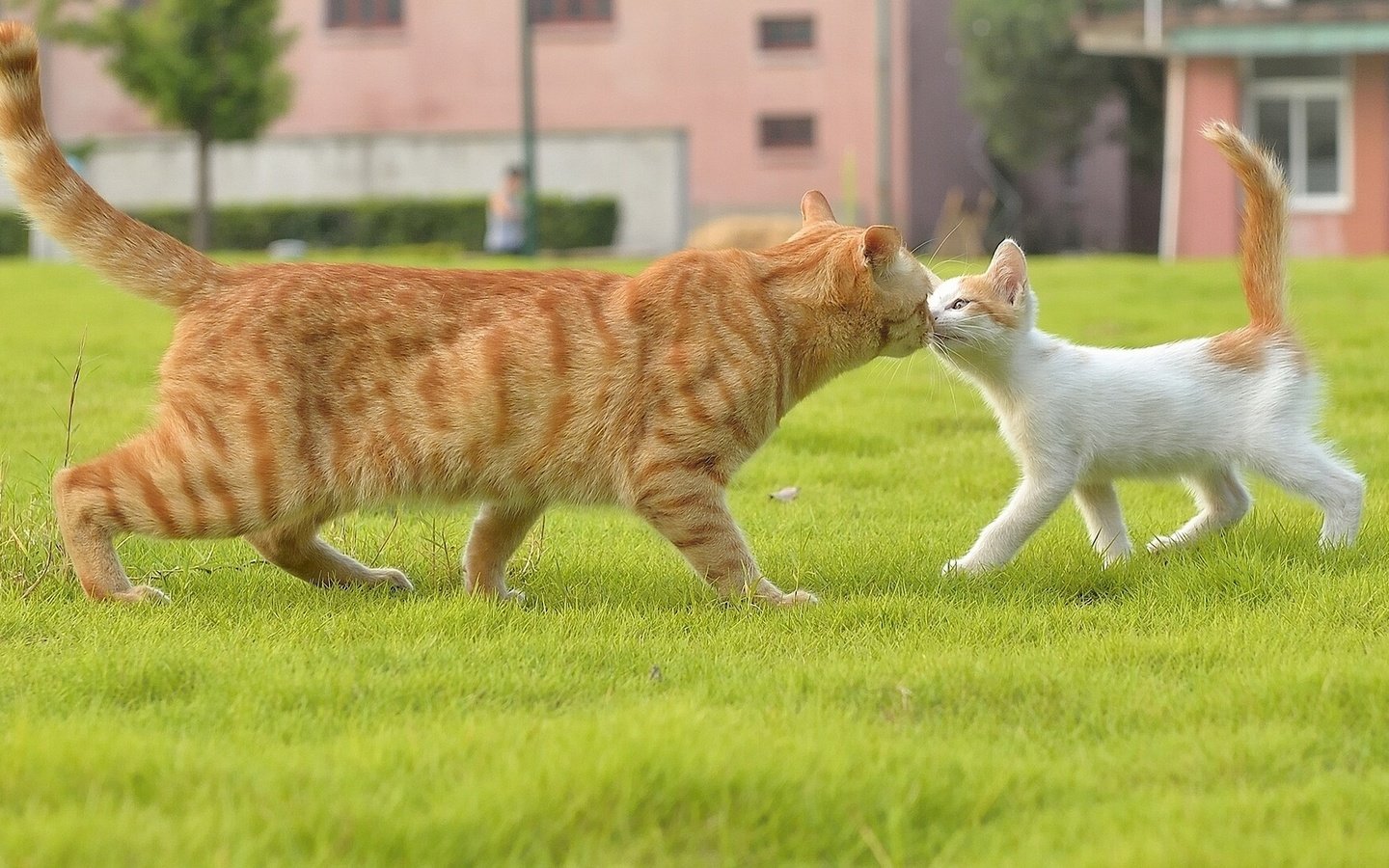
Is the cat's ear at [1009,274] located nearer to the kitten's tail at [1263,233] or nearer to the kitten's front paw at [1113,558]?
the kitten's tail at [1263,233]

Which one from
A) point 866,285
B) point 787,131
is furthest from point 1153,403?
point 787,131

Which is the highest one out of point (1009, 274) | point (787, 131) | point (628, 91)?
point (628, 91)

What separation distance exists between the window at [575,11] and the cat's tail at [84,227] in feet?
105

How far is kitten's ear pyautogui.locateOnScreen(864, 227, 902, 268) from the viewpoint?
4602mm

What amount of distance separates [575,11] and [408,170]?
17.4ft

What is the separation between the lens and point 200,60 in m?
25.3

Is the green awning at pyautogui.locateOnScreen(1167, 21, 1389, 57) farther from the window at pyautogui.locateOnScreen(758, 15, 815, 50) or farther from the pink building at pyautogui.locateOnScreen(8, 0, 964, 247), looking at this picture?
the window at pyautogui.locateOnScreen(758, 15, 815, 50)

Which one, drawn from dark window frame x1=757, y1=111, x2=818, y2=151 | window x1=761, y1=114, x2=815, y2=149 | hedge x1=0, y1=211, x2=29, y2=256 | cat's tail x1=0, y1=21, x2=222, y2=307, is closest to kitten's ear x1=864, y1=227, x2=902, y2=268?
cat's tail x1=0, y1=21, x2=222, y2=307

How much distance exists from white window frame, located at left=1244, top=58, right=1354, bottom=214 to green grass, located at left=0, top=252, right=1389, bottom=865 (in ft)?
71.6

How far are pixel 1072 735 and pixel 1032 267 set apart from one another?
13.2 metres

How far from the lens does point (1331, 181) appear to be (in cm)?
2584

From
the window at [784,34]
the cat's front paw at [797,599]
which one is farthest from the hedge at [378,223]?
the cat's front paw at [797,599]

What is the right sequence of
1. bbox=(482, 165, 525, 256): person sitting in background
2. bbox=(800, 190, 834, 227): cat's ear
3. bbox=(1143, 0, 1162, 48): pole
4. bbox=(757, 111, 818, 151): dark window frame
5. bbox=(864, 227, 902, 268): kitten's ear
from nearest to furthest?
bbox=(864, 227, 902, 268): kitten's ear < bbox=(800, 190, 834, 227): cat's ear < bbox=(482, 165, 525, 256): person sitting in background < bbox=(1143, 0, 1162, 48): pole < bbox=(757, 111, 818, 151): dark window frame

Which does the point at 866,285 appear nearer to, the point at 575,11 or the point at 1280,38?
the point at 1280,38
